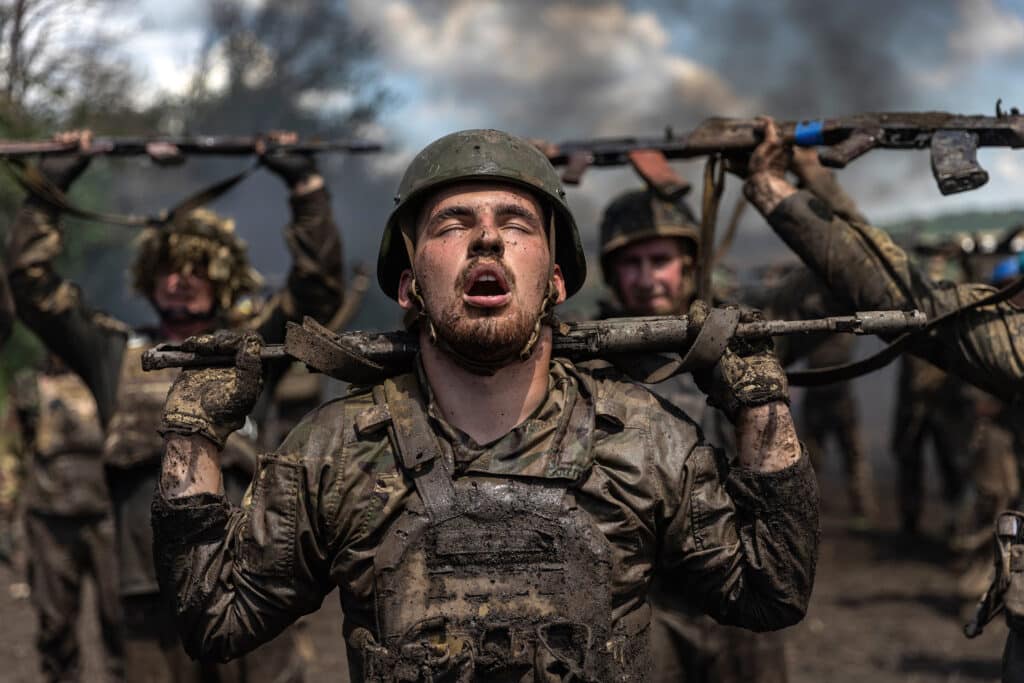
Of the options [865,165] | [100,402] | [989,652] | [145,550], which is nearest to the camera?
[145,550]

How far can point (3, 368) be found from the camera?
16000 mm

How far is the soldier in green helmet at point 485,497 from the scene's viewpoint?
3.16 m

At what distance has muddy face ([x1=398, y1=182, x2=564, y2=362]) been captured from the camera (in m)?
3.26

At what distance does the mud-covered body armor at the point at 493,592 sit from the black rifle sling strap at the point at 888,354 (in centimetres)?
120

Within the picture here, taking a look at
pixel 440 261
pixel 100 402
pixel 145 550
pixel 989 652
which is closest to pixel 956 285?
pixel 440 261

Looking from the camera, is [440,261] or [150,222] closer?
[440,261]

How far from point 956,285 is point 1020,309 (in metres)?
0.22

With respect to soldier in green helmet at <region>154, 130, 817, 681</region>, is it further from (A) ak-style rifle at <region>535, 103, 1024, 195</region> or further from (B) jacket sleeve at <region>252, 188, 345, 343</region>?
(B) jacket sleeve at <region>252, 188, 345, 343</region>

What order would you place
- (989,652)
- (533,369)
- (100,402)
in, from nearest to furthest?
(533,369)
(100,402)
(989,652)

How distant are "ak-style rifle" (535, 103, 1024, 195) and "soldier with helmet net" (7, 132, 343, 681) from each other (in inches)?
60.8

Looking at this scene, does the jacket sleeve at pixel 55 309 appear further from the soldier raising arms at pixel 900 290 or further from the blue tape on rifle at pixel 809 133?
the blue tape on rifle at pixel 809 133

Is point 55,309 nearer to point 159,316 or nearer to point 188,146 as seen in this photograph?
point 159,316

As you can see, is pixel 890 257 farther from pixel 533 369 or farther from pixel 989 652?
pixel 989 652

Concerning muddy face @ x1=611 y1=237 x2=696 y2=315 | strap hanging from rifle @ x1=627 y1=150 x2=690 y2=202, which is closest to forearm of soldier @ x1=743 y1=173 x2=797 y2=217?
strap hanging from rifle @ x1=627 y1=150 x2=690 y2=202
